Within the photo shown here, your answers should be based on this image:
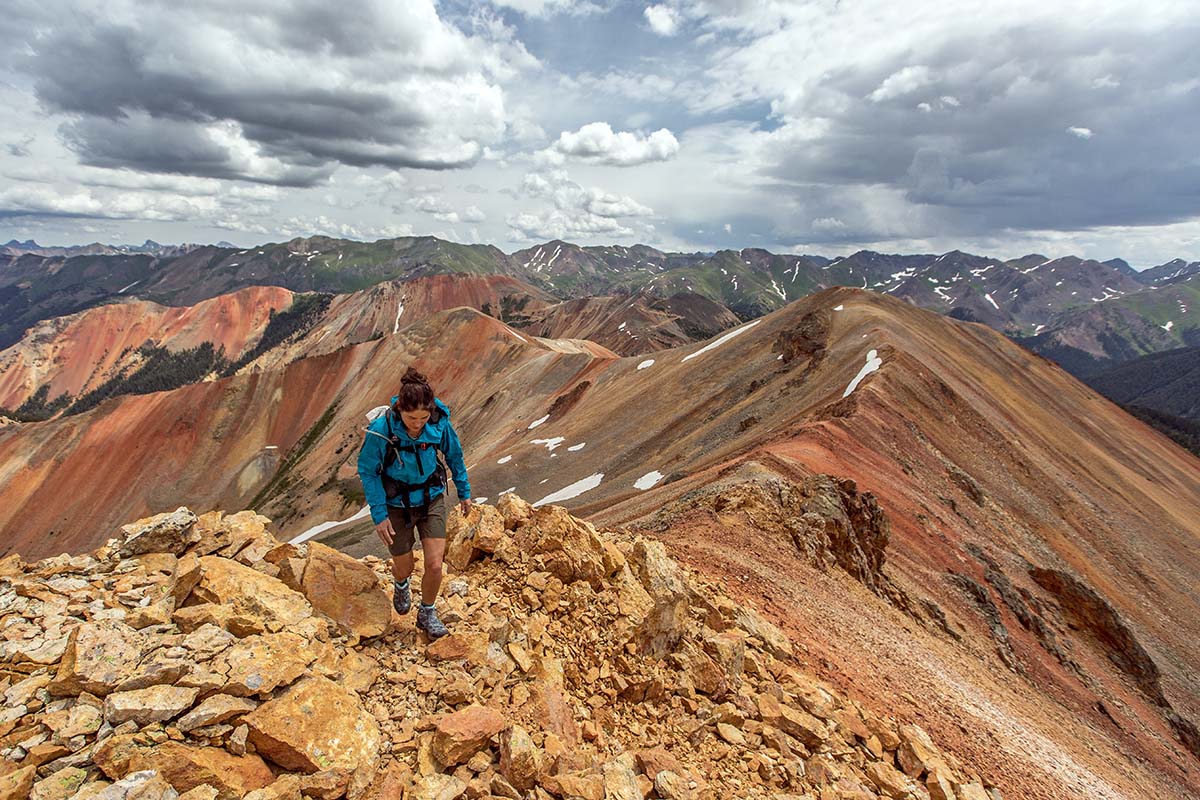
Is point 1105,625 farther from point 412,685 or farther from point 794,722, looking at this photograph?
point 412,685

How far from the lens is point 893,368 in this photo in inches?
1697

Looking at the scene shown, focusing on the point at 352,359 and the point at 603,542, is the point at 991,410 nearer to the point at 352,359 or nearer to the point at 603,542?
the point at 603,542

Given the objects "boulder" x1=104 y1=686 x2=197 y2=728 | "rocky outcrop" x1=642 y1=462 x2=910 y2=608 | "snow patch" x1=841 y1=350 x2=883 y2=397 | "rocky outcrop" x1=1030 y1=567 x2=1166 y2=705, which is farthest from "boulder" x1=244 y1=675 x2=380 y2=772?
"snow patch" x1=841 y1=350 x2=883 y2=397

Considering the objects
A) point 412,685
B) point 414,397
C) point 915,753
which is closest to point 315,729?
point 412,685

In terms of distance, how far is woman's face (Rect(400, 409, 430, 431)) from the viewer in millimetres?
7500

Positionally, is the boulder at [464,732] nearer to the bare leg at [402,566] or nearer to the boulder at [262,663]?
the boulder at [262,663]

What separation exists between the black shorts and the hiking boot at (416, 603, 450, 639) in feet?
2.80

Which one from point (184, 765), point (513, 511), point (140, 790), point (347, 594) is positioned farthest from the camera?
point (513, 511)

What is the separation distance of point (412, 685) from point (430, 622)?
3.12ft

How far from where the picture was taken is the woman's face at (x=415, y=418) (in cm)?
750

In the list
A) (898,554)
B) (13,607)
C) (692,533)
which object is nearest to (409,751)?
(13,607)

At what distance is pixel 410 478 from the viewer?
7938 millimetres

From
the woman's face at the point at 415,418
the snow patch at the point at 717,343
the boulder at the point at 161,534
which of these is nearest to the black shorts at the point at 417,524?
the woman's face at the point at 415,418

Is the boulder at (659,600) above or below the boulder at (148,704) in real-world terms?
below
